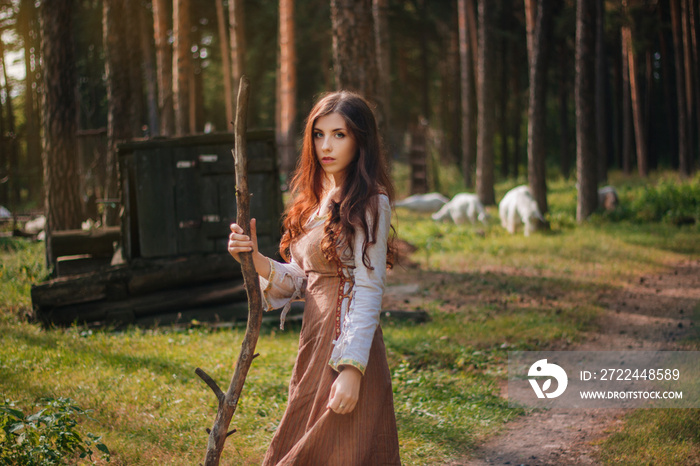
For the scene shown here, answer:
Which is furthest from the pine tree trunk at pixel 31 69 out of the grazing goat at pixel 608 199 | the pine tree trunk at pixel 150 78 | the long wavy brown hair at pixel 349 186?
the long wavy brown hair at pixel 349 186

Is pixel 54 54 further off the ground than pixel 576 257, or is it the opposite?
pixel 54 54

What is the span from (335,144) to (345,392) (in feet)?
3.42

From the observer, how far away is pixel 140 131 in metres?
12.7

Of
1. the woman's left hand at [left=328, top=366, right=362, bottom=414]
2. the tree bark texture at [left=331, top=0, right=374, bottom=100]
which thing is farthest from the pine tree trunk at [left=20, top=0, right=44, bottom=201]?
the woman's left hand at [left=328, top=366, right=362, bottom=414]

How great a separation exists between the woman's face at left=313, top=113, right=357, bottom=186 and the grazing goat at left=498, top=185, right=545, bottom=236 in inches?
432

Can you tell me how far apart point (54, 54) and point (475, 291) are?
7687 millimetres

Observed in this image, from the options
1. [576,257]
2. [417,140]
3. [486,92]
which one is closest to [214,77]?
[417,140]

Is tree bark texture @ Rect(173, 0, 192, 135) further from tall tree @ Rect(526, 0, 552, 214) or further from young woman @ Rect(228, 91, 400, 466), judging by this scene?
young woman @ Rect(228, 91, 400, 466)

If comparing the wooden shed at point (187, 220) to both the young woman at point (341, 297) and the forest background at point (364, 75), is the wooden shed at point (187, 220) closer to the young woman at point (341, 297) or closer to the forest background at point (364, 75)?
the forest background at point (364, 75)

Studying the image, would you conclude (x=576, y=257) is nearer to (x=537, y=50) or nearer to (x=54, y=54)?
(x=537, y=50)

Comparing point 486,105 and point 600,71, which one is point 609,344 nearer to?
point 486,105

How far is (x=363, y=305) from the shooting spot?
250cm

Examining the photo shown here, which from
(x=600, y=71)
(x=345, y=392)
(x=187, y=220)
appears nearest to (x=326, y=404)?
(x=345, y=392)

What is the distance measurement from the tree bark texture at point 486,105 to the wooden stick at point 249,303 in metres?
15.8
